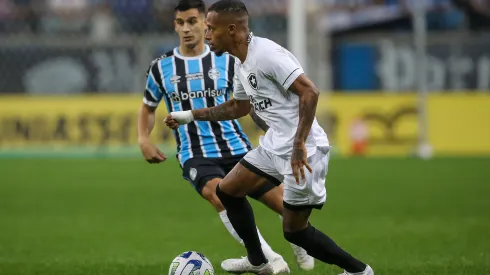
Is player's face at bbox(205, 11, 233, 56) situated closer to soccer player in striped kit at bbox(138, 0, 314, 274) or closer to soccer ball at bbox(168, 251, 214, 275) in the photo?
soccer ball at bbox(168, 251, 214, 275)

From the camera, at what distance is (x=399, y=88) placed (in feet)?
87.1

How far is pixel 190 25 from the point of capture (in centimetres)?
857

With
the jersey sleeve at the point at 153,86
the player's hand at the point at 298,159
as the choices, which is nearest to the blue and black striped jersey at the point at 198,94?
the jersey sleeve at the point at 153,86

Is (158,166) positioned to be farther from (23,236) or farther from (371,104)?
(23,236)

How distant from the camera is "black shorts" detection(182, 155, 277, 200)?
8211 millimetres

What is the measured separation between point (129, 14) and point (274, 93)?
69.4 ft

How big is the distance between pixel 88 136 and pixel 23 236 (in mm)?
13708

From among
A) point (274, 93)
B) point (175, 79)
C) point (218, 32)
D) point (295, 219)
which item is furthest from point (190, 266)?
point (175, 79)

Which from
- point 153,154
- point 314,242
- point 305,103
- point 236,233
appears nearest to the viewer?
point 305,103

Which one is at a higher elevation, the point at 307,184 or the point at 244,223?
the point at 307,184

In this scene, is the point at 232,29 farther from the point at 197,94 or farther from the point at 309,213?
the point at 197,94

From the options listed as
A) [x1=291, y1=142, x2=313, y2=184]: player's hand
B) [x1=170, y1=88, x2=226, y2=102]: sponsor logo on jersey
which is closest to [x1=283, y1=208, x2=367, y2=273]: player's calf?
[x1=291, y1=142, x2=313, y2=184]: player's hand

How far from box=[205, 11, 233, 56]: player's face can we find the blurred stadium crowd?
19459mm

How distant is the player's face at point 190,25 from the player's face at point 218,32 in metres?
1.84
